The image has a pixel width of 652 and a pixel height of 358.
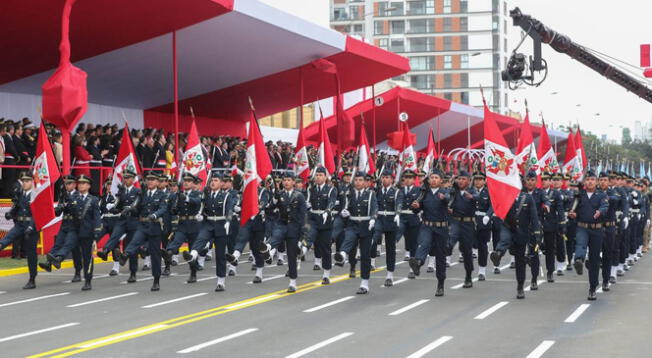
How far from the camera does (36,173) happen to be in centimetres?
1622

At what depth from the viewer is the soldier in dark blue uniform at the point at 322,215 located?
16.1 metres

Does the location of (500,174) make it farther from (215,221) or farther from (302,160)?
(302,160)

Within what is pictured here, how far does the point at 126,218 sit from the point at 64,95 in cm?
272

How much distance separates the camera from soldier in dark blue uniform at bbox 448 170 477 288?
50.5 ft

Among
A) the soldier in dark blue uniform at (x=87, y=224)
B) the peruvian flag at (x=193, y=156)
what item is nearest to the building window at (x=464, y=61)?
the peruvian flag at (x=193, y=156)

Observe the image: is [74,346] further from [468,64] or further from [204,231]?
[468,64]

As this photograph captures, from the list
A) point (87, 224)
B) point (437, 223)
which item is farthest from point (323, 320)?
point (87, 224)

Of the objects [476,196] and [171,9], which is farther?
[171,9]

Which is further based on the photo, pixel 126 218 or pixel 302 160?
pixel 302 160

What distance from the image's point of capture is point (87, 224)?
1565cm

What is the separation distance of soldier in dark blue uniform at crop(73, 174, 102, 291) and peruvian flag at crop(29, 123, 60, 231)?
0.61 meters

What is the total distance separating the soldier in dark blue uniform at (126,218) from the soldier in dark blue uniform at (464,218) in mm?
5879

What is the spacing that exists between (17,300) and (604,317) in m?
8.99

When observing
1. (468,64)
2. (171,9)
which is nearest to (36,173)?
(171,9)
